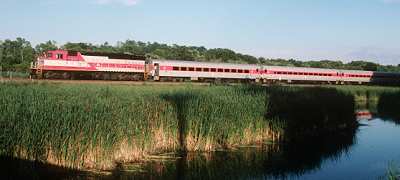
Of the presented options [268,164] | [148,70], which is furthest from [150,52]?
[268,164]

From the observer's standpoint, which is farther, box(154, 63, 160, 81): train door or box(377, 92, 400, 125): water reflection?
box(154, 63, 160, 81): train door

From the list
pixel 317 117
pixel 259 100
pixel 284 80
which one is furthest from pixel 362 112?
pixel 284 80

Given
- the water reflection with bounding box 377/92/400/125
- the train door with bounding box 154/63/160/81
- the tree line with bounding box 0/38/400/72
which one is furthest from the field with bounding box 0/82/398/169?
the tree line with bounding box 0/38/400/72

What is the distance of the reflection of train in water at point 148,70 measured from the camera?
43.6 m

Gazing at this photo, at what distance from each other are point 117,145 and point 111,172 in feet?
3.37

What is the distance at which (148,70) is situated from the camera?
2004 inches

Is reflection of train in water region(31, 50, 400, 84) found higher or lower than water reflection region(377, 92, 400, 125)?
higher

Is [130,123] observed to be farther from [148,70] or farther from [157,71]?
[148,70]

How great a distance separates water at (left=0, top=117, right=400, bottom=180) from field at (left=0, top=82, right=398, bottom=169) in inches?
16.2

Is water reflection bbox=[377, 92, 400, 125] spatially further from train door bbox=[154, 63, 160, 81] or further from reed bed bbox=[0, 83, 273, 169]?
train door bbox=[154, 63, 160, 81]

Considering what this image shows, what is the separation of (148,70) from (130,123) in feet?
118

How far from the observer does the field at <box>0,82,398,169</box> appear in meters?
12.4

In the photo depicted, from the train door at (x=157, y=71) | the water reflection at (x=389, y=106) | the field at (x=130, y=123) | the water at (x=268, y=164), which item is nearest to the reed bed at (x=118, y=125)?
the field at (x=130, y=123)

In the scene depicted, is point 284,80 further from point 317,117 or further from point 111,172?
point 111,172
